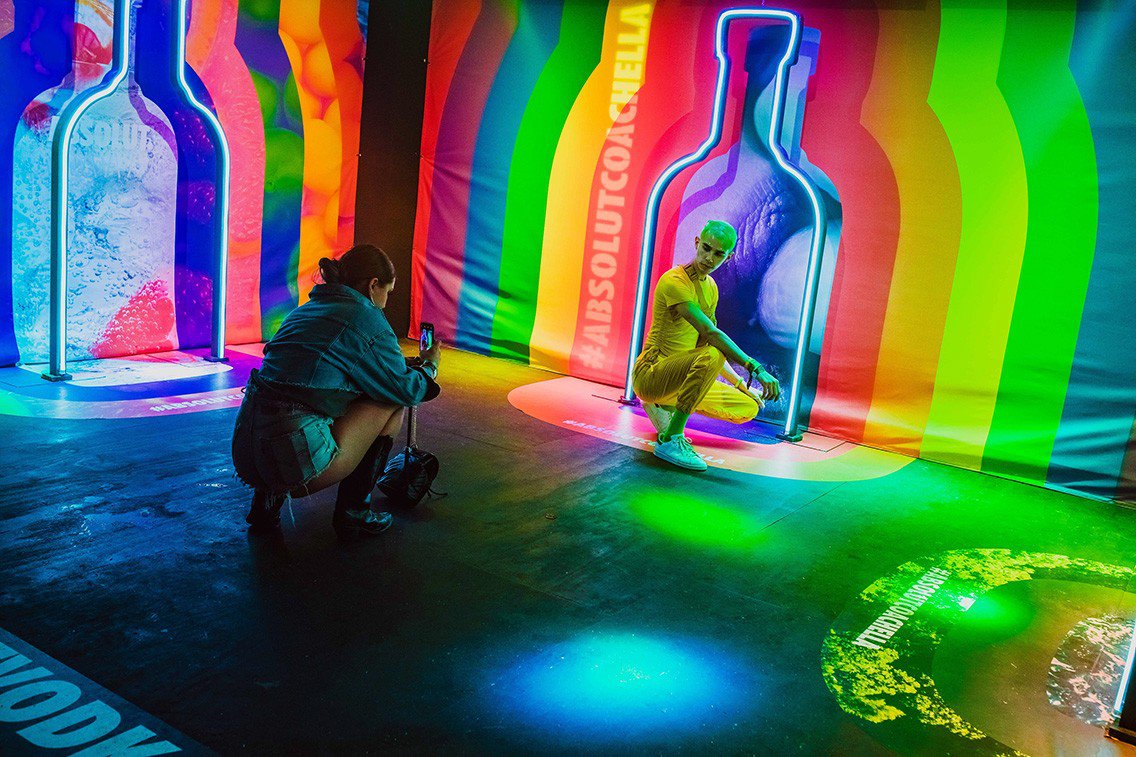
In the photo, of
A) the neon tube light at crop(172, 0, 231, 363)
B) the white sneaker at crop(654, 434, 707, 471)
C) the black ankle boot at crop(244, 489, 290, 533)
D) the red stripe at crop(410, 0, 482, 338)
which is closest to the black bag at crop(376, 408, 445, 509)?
the black ankle boot at crop(244, 489, 290, 533)

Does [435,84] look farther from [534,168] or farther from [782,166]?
[782,166]

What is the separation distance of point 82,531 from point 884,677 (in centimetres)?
273

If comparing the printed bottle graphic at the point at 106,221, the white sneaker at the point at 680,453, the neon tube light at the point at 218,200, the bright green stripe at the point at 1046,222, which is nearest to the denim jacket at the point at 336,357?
the white sneaker at the point at 680,453

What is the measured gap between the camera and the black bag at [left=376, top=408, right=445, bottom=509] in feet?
12.8

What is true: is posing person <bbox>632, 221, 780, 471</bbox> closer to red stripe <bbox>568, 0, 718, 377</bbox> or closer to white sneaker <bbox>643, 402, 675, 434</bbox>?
white sneaker <bbox>643, 402, 675, 434</bbox>

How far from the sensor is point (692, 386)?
16.5ft

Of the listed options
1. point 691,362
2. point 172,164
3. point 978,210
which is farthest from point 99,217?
point 978,210

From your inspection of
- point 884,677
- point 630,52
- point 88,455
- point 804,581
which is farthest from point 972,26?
point 88,455

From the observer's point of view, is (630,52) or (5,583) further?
(630,52)

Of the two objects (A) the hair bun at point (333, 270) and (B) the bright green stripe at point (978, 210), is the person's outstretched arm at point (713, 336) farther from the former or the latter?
(A) the hair bun at point (333, 270)

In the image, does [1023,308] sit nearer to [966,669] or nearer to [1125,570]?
[1125,570]

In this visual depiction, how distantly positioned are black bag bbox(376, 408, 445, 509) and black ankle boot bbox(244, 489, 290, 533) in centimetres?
52

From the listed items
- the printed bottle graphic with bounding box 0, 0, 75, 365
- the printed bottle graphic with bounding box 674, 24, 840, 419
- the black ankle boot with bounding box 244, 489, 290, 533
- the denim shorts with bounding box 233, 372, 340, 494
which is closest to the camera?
the denim shorts with bounding box 233, 372, 340, 494

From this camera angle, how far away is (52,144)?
16.6 feet
